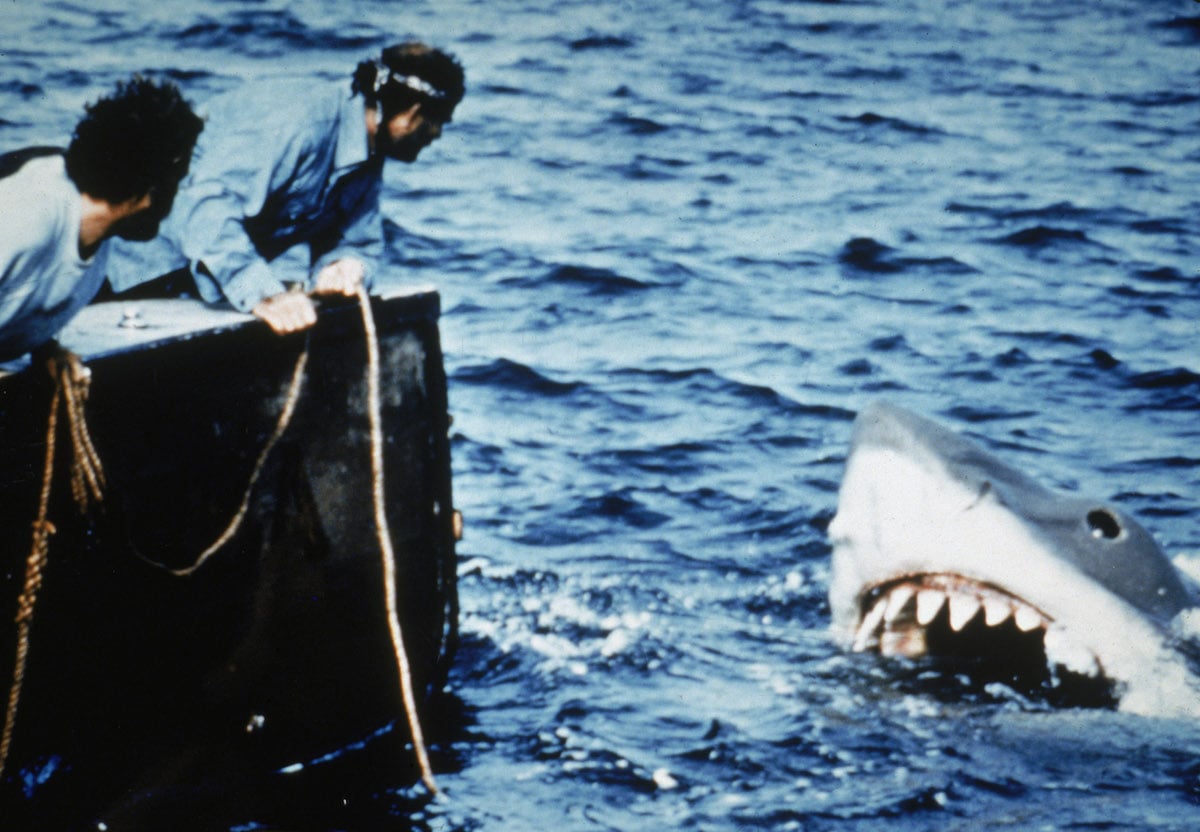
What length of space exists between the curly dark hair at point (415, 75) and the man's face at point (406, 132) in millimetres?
23

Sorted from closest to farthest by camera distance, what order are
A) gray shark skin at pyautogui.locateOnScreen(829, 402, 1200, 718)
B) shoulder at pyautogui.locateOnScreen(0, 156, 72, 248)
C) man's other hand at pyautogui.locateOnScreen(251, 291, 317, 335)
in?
1. shoulder at pyautogui.locateOnScreen(0, 156, 72, 248)
2. man's other hand at pyautogui.locateOnScreen(251, 291, 317, 335)
3. gray shark skin at pyautogui.locateOnScreen(829, 402, 1200, 718)

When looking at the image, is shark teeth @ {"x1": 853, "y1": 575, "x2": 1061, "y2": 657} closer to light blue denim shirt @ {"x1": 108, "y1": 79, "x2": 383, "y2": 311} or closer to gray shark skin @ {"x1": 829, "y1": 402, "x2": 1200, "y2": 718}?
gray shark skin @ {"x1": 829, "y1": 402, "x2": 1200, "y2": 718}

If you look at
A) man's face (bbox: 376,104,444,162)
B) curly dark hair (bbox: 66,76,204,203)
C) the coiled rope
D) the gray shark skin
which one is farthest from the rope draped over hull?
the gray shark skin

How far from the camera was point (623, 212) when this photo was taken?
1043cm

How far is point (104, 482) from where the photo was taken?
3252mm

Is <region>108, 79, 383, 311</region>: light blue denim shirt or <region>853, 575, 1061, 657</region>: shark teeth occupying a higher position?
<region>108, 79, 383, 311</region>: light blue denim shirt

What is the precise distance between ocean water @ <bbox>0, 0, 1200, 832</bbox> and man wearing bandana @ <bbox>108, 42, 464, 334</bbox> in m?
1.38

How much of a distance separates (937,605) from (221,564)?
1.92 m

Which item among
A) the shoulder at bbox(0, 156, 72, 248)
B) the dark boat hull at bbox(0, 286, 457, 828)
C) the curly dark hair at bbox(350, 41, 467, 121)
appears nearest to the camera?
the shoulder at bbox(0, 156, 72, 248)

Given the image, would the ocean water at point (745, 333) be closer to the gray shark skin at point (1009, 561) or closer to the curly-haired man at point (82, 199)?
the gray shark skin at point (1009, 561)

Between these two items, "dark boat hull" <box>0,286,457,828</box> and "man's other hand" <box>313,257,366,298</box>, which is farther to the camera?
"man's other hand" <box>313,257,366,298</box>

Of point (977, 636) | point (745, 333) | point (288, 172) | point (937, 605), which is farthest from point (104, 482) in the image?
point (745, 333)

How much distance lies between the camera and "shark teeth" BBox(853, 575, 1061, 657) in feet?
13.3

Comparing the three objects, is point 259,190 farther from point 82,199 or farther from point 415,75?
point 82,199
